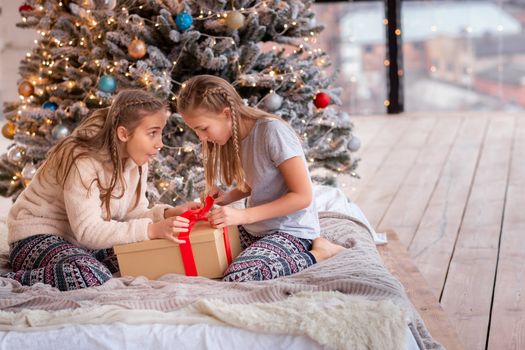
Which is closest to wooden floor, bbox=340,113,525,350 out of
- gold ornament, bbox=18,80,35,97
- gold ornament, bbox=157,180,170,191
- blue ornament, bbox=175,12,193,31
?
gold ornament, bbox=157,180,170,191

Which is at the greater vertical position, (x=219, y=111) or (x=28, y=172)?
(x=219, y=111)

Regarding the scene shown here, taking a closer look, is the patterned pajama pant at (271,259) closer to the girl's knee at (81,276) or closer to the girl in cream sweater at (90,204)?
the girl in cream sweater at (90,204)

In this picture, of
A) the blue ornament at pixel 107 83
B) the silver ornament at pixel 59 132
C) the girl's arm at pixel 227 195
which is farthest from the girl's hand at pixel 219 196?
the silver ornament at pixel 59 132

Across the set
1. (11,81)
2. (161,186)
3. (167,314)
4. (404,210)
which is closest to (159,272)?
(167,314)

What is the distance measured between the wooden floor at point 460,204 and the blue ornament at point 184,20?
1.32m

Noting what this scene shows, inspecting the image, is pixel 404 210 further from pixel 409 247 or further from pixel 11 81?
pixel 11 81

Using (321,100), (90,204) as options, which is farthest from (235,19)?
(90,204)

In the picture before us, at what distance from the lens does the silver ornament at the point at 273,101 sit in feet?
13.3

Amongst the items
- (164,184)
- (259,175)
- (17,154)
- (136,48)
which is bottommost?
(164,184)

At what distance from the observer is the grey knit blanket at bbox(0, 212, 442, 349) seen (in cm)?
250

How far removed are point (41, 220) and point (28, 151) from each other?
4.28ft

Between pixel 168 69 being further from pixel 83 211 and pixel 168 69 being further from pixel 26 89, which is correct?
pixel 83 211

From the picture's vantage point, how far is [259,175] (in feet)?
9.93

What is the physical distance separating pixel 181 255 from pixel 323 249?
0.46 meters
